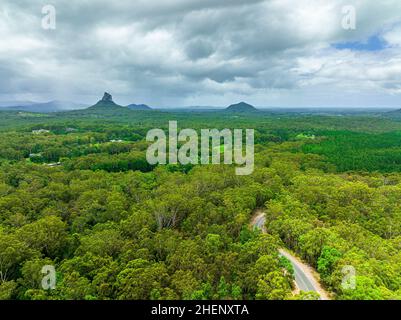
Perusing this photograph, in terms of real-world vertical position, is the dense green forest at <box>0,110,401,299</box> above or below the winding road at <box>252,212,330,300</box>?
above

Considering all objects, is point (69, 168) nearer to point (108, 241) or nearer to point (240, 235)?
point (108, 241)

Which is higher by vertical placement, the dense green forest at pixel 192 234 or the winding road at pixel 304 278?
the dense green forest at pixel 192 234

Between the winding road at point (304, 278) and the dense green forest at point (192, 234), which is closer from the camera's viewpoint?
the dense green forest at point (192, 234)

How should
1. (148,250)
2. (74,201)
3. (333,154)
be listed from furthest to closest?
(333,154)
(74,201)
(148,250)

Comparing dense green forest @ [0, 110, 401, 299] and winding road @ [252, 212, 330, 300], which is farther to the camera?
winding road @ [252, 212, 330, 300]

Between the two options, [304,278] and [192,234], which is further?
[192,234]

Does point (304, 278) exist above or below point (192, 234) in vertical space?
below

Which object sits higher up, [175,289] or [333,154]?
[333,154]
